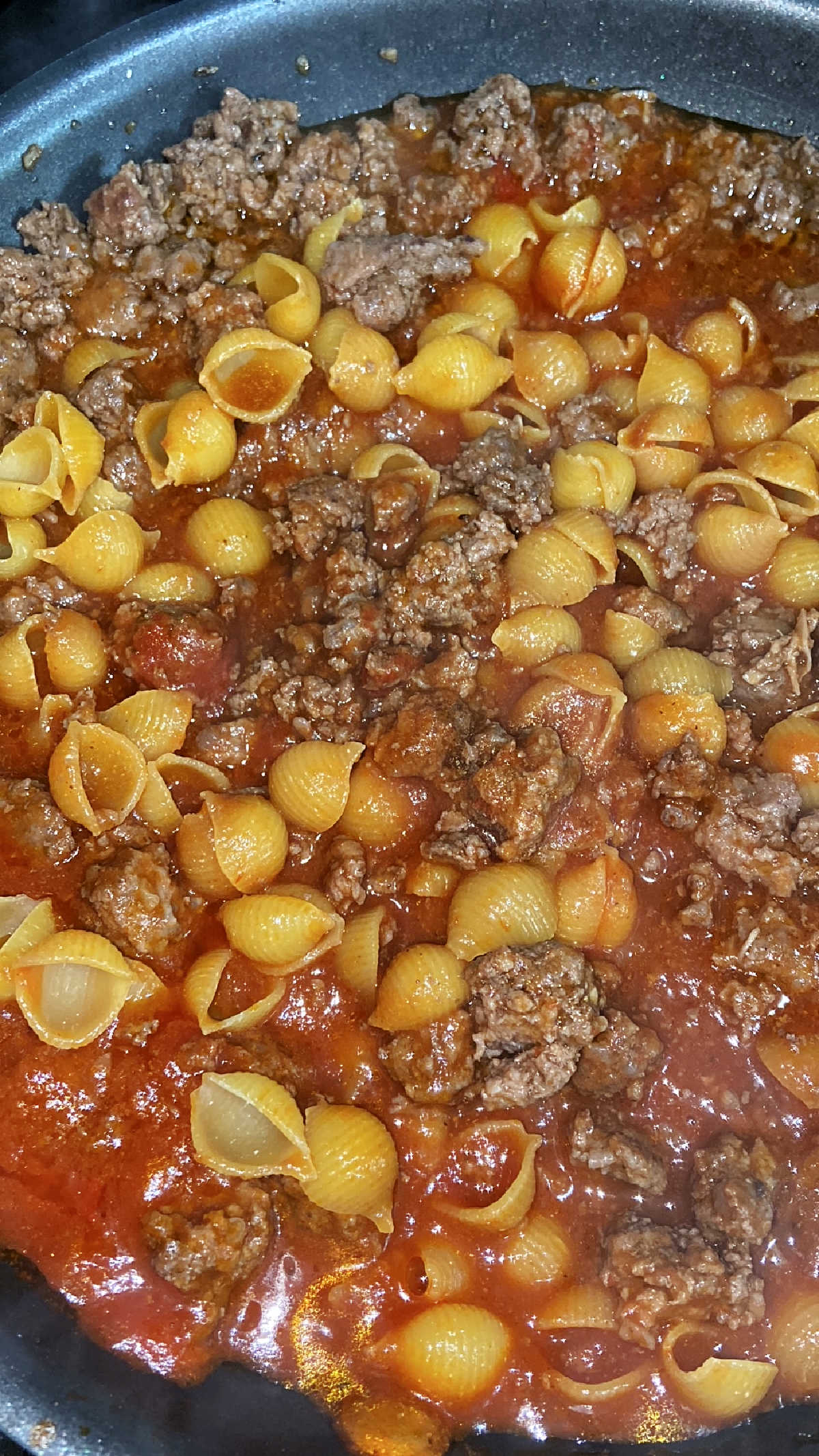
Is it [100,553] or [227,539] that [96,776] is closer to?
[100,553]

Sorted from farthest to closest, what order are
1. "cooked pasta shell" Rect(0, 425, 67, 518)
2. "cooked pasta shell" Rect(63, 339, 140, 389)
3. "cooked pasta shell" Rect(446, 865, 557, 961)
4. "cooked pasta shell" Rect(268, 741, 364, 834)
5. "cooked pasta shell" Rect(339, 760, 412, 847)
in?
"cooked pasta shell" Rect(63, 339, 140, 389)
"cooked pasta shell" Rect(0, 425, 67, 518)
"cooked pasta shell" Rect(339, 760, 412, 847)
"cooked pasta shell" Rect(268, 741, 364, 834)
"cooked pasta shell" Rect(446, 865, 557, 961)

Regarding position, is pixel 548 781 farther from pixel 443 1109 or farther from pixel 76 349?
pixel 76 349

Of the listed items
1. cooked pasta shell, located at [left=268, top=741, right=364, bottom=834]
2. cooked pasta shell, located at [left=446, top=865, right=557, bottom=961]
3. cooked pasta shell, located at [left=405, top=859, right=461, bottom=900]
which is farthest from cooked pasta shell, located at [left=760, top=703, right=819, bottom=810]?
cooked pasta shell, located at [left=268, top=741, right=364, bottom=834]

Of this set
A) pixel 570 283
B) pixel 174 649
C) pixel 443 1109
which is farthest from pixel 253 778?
pixel 570 283

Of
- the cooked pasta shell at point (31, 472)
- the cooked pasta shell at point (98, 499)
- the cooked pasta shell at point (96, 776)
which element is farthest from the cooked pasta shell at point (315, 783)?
the cooked pasta shell at point (31, 472)

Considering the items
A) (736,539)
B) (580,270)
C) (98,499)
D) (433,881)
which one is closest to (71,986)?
(433,881)

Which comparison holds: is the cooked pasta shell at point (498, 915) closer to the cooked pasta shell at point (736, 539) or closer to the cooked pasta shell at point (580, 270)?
the cooked pasta shell at point (736, 539)

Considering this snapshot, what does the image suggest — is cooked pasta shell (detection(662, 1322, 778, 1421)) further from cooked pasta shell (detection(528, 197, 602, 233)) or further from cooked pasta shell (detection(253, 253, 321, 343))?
cooked pasta shell (detection(528, 197, 602, 233))
